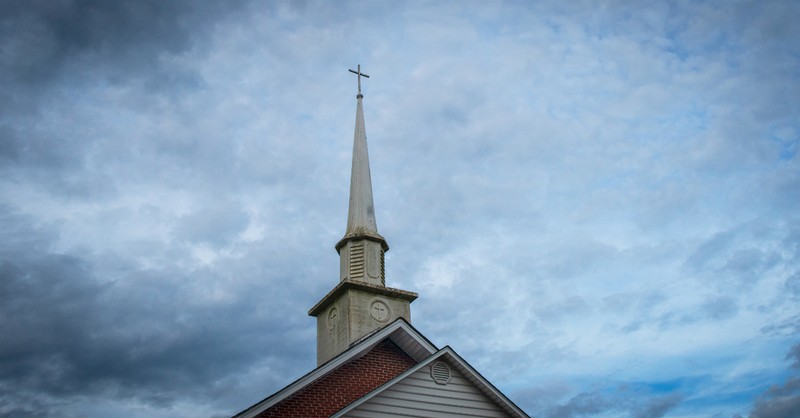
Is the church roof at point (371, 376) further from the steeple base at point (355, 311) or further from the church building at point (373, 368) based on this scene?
the steeple base at point (355, 311)

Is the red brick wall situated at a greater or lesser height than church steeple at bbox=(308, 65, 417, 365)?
lesser

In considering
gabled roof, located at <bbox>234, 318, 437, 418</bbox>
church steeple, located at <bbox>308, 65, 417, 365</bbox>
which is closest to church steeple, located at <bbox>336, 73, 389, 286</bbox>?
church steeple, located at <bbox>308, 65, 417, 365</bbox>

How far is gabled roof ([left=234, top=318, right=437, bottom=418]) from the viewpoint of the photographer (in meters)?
16.9

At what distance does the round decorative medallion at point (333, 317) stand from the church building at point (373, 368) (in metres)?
0.04

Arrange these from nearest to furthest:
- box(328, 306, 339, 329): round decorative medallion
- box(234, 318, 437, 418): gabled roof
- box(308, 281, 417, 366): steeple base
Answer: box(234, 318, 437, 418): gabled roof, box(308, 281, 417, 366): steeple base, box(328, 306, 339, 329): round decorative medallion

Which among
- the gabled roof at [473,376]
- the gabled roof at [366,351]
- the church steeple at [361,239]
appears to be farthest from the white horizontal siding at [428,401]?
the church steeple at [361,239]

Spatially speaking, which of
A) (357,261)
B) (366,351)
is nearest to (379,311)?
(357,261)

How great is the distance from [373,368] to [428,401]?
8.67ft

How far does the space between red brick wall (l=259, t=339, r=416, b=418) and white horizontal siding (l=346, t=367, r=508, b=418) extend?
1.39 metres

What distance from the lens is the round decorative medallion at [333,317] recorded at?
924 inches

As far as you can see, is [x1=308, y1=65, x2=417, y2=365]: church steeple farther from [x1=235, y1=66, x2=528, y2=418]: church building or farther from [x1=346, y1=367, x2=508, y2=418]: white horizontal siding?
[x1=346, y1=367, x2=508, y2=418]: white horizontal siding

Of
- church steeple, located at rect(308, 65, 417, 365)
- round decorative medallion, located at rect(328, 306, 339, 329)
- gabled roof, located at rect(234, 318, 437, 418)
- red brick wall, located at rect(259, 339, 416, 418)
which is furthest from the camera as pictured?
round decorative medallion, located at rect(328, 306, 339, 329)

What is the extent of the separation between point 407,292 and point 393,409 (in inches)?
289

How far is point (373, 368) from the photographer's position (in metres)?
19.3
